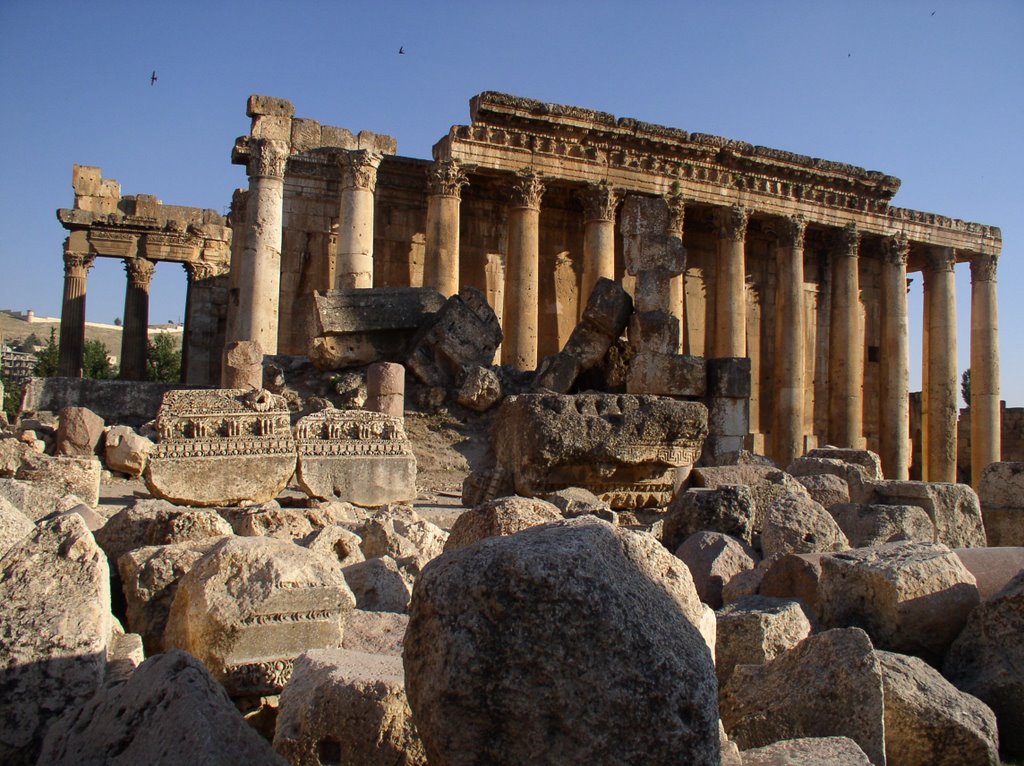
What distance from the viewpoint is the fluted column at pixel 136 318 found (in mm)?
24250

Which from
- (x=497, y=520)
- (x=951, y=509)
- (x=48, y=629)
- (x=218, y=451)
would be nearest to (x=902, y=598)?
(x=497, y=520)

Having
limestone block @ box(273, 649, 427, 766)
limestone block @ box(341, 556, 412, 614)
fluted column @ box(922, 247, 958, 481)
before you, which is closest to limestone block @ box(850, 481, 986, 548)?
limestone block @ box(341, 556, 412, 614)

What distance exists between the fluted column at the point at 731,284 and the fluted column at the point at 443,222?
6.82m

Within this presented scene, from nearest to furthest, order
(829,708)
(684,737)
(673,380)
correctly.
Result: (684,737)
(829,708)
(673,380)

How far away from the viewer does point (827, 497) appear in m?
8.31

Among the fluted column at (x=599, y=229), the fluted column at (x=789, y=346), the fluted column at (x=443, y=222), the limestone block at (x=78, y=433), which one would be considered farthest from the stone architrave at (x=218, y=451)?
the fluted column at (x=789, y=346)

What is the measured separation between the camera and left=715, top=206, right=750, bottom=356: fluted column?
73.0ft

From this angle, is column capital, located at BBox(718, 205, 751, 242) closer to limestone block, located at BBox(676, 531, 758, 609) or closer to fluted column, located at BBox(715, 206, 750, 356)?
fluted column, located at BBox(715, 206, 750, 356)

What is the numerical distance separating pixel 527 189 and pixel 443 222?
2113 mm

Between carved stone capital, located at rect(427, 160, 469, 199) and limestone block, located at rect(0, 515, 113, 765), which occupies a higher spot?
carved stone capital, located at rect(427, 160, 469, 199)

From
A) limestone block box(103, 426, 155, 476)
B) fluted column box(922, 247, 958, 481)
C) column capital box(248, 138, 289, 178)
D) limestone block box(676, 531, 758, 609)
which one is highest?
column capital box(248, 138, 289, 178)

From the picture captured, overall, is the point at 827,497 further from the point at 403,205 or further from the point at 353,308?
the point at 403,205

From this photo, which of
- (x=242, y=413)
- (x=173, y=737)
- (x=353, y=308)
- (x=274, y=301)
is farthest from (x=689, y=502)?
(x=274, y=301)

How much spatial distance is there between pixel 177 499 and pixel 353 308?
6.94 m
